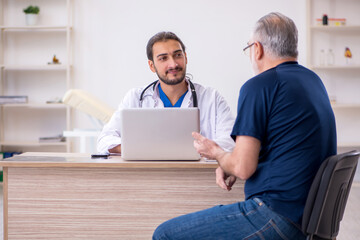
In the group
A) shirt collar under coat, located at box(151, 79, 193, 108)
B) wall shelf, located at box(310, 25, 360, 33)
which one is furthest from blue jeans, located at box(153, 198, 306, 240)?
wall shelf, located at box(310, 25, 360, 33)

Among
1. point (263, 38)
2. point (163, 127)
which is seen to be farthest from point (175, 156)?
point (263, 38)

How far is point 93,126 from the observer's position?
17.2ft

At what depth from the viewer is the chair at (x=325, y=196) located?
52.1 inches

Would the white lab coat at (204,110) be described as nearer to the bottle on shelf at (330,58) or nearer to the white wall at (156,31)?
the white wall at (156,31)

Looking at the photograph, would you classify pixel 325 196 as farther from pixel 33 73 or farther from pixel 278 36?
pixel 33 73

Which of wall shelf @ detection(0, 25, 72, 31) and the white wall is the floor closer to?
the white wall

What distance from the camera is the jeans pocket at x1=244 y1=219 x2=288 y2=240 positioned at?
136cm

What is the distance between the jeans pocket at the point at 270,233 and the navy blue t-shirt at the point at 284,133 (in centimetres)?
5

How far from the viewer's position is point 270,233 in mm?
1362

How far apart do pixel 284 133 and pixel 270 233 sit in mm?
294

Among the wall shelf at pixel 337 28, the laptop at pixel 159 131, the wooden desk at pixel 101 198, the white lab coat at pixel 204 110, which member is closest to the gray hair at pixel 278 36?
the laptop at pixel 159 131

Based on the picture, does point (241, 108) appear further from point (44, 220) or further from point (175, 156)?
point (44, 220)

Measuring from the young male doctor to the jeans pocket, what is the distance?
1124 millimetres

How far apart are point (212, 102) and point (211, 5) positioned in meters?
2.80
